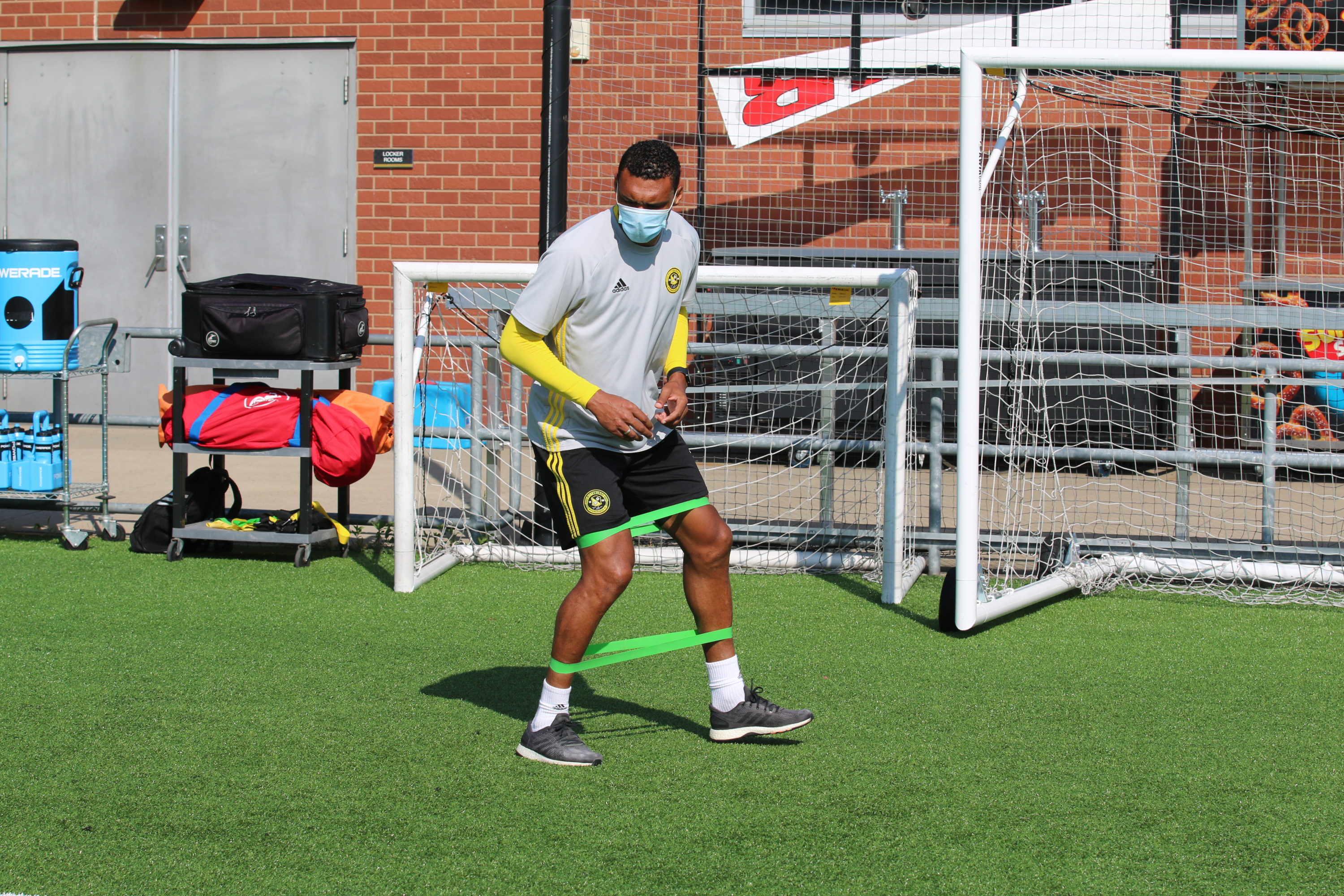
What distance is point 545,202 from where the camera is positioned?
682 cm

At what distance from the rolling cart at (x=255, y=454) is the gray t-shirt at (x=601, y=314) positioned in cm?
293

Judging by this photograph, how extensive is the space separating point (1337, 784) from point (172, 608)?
177 inches

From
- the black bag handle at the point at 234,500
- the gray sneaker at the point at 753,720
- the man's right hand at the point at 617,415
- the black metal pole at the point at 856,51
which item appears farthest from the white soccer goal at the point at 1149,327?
the black bag handle at the point at 234,500

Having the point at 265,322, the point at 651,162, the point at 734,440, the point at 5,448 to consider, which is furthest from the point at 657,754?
the point at 5,448

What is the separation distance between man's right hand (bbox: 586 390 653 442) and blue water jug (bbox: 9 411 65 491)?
14.7ft

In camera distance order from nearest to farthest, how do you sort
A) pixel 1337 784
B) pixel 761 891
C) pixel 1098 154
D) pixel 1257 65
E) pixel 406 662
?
pixel 761 891
pixel 1337 784
pixel 406 662
pixel 1257 65
pixel 1098 154

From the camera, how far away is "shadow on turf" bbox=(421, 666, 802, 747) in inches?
161

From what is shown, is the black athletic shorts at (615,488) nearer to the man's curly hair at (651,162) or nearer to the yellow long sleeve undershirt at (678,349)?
the yellow long sleeve undershirt at (678,349)

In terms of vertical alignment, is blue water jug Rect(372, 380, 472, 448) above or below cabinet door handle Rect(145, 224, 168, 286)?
below

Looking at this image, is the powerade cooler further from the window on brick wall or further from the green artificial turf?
the window on brick wall


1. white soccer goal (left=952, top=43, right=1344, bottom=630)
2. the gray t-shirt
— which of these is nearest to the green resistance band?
the gray t-shirt

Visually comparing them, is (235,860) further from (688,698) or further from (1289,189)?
(1289,189)

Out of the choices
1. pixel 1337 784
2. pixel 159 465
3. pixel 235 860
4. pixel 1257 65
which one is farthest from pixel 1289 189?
pixel 235 860

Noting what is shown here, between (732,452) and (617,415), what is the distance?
4.51 meters
